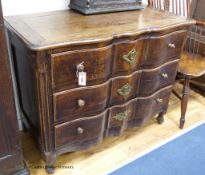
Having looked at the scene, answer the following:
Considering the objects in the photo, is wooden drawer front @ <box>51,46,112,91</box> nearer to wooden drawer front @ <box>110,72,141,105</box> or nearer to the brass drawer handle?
the brass drawer handle

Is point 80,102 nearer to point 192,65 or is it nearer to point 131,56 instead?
point 131,56

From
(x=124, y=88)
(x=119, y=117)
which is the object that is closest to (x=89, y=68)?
(x=124, y=88)

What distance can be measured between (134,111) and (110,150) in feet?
1.04

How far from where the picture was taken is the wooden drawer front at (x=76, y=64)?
1.13 metres

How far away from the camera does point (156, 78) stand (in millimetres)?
1552

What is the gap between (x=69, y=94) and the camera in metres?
1.25

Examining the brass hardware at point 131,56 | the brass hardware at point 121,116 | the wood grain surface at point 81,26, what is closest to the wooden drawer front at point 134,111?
the brass hardware at point 121,116

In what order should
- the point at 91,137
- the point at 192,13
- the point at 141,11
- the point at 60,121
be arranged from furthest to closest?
the point at 192,13 < the point at 141,11 < the point at 91,137 < the point at 60,121

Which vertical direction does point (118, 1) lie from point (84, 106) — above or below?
above

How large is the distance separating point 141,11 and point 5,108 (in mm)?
1001

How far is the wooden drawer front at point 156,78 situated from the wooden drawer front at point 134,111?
0.15ft

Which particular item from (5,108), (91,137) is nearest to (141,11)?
(91,137)

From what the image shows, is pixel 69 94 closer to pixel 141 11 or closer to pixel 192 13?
pixel 141 11

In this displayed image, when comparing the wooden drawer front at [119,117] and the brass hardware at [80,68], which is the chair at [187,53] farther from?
the brass hardware at [80,68]
